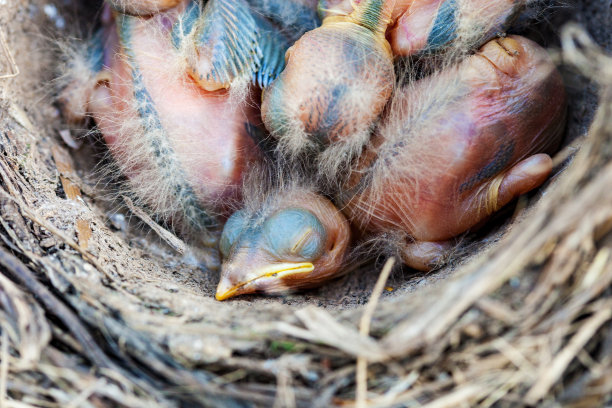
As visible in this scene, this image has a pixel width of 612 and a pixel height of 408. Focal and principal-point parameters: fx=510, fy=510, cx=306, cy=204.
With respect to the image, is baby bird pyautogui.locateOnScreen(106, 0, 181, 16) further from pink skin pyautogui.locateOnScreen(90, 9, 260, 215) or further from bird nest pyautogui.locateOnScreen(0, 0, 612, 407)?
bird nest pyautogui.locateOnScreen(0, 0, 612, 407)

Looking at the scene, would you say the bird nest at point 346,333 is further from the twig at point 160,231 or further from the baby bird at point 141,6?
the baby bird at point 141,6

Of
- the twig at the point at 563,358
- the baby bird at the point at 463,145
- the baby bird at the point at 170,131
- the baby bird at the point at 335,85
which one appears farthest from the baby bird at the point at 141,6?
the twig at the point at 563,358

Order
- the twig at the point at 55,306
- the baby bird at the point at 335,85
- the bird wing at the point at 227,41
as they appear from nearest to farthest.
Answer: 1. the twig at the point at 55,306
2. the baby bird at the point at 335,85
3. the bird wing at the point at 227,41

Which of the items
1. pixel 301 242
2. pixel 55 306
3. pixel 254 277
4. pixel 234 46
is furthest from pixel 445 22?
pixel 55 306

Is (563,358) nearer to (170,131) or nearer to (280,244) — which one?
(280,244)

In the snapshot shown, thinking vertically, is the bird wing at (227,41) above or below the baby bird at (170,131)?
above

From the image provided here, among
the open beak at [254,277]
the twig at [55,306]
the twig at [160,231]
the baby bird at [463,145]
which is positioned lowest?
the twig at [160,231]

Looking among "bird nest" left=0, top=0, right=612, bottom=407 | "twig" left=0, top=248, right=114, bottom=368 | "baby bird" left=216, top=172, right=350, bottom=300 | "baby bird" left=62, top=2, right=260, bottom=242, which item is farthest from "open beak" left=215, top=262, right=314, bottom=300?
"twig" left=0, top=248, right=114, bottom=368
